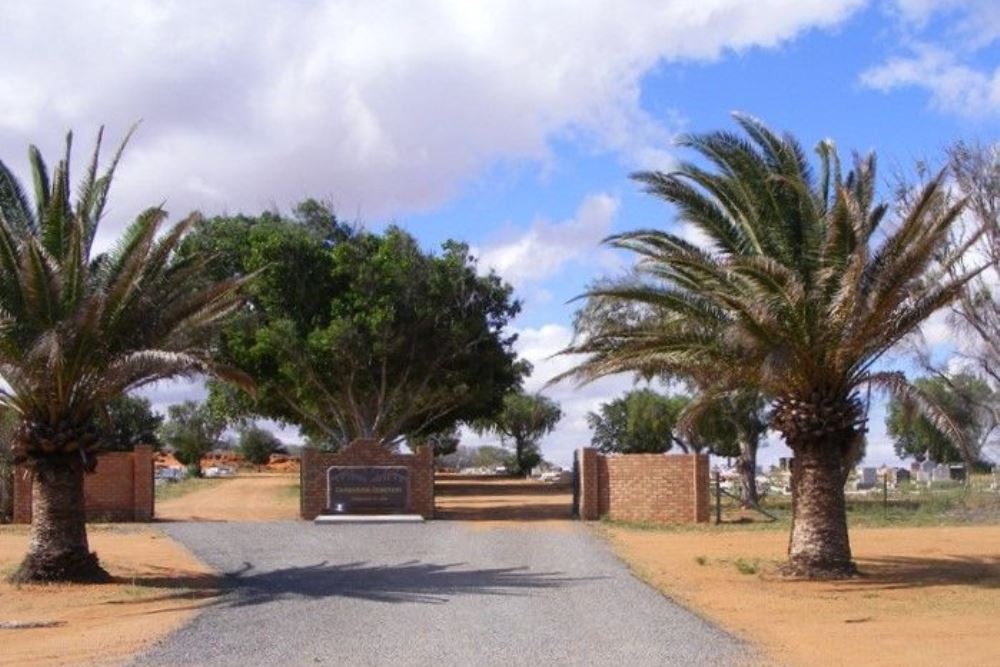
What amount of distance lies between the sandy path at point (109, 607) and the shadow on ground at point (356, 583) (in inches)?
3.8

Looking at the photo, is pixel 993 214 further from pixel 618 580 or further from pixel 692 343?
pixel 618 580

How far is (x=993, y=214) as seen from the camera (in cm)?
2900

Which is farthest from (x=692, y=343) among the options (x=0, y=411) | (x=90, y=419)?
(x=0, y=411)

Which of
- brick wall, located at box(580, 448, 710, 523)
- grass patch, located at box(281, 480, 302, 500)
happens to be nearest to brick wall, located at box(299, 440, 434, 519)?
brick wall, located at box(580, 448, 710, 523)

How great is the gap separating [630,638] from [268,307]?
81.4 feet

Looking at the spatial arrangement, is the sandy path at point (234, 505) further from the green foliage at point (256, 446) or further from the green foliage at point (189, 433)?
the green foliage at point (256, 446)

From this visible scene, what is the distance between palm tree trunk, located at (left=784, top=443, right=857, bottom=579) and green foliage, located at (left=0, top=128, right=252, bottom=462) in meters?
9.05

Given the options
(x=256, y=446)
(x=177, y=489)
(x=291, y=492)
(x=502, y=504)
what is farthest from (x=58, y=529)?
(x=256, y=446)

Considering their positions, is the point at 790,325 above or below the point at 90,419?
above

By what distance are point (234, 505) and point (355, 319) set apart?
8.36 m

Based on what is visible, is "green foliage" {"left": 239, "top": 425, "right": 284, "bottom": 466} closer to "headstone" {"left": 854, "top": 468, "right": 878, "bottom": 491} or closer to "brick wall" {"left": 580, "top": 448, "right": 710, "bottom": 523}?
"headstone" {"left": 854, "top": 468, "right": 878, "bottom": 491}

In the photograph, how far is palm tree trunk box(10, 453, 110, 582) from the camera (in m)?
18.2

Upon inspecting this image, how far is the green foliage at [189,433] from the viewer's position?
8644 cm

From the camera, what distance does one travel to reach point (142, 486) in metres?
31.3
